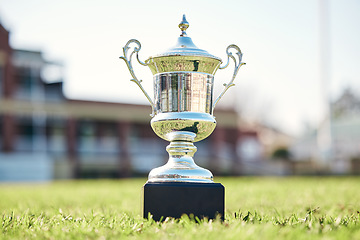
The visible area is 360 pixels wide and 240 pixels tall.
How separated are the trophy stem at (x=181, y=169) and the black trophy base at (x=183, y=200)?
86 mm

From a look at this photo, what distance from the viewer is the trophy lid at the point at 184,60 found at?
4.05 m

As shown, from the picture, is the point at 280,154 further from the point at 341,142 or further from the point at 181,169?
the point at 181,169

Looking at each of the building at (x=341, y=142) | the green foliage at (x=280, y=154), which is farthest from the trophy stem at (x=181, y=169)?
the green foliage at (x=280, y=154)

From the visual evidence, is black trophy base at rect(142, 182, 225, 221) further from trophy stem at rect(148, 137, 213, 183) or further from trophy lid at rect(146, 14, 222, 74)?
trophy lid at rect(146, 14, 222, 74)

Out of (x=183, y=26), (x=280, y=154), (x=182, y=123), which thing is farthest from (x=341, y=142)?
(x=182, y=123)

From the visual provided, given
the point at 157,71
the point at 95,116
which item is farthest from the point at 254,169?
the point at 157,71

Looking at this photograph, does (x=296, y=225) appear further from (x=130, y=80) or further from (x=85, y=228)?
(x=130, y=80)

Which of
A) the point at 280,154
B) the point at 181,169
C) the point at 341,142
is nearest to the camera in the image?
the point at 181,169

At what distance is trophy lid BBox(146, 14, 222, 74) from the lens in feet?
13.3

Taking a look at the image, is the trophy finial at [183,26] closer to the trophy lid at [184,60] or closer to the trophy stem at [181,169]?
the trophy lid at [184,60]

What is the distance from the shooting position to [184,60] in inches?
160

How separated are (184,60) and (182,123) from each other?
537 millimetres

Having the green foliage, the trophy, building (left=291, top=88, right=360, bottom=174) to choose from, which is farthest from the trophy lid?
the green foliage

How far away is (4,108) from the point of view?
27.3m
